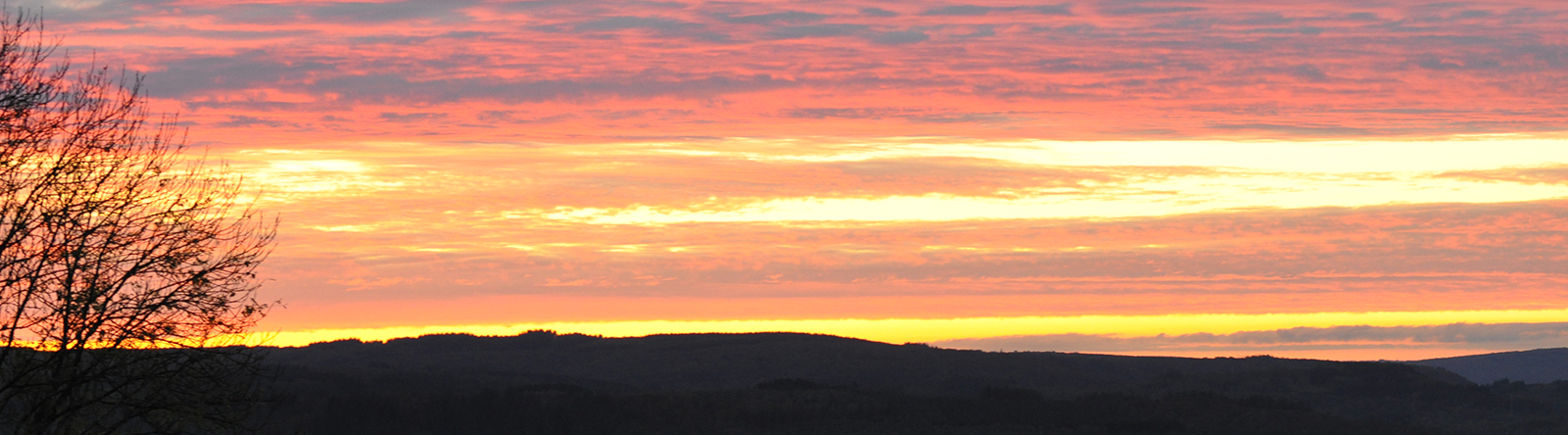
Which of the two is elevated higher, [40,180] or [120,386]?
[40,180]

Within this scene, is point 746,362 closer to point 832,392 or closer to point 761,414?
point 832,392

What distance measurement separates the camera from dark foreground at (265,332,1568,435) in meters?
72.1

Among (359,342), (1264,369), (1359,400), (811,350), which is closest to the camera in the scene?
(1359,400)

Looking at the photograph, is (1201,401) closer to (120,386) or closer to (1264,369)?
(1264,369)

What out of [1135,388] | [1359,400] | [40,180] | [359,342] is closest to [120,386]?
[40,180]

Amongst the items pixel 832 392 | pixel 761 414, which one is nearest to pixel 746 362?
pixel 832 392

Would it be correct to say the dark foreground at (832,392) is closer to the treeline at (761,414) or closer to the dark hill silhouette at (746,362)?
the treeline at (761,414)

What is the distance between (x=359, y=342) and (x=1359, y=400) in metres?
85.7

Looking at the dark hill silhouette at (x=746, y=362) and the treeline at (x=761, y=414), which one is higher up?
the dark hill silhouette at (x=746, y=362)

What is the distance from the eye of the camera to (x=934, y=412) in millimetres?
75562

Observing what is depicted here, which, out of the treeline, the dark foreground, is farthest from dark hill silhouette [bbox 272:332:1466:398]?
the treeline

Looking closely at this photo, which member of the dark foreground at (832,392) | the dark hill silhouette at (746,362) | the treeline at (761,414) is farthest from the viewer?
the dark hill silhouette at (746,362)

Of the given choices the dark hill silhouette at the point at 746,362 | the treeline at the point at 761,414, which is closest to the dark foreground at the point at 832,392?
the treeline at the point at 761,414

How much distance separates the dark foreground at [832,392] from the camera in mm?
72062
